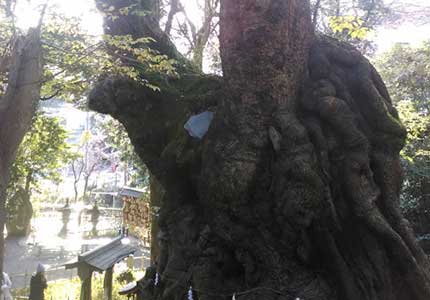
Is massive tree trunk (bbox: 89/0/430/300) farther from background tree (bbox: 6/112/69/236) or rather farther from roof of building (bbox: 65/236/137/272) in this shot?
background tree (bbox: 6/112/69/236)

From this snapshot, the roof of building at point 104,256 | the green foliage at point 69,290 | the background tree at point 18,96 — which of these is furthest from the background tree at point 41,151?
the background tree at point 18,96

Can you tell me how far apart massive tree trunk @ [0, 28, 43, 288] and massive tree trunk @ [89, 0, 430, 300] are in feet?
5.23

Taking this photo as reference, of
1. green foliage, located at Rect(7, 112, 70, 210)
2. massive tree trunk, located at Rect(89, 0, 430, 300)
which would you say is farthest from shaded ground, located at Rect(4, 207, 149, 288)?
massive tree trunk, located at Rect(89, 0, 430, 300)

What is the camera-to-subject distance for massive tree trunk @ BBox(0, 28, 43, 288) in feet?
12.9

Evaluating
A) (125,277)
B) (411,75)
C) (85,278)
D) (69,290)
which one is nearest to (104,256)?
(85,278)

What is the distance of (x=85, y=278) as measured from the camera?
6.66 metres

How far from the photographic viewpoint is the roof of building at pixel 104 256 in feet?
21.3

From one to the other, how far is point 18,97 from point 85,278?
3.85 metres

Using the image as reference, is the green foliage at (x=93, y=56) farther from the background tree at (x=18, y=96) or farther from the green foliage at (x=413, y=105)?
the green foliage at (x=413, y=105)

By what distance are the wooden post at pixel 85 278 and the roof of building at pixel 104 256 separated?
92mm

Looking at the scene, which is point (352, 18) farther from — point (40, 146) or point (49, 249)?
point (49, 249)

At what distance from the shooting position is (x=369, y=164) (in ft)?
11.8

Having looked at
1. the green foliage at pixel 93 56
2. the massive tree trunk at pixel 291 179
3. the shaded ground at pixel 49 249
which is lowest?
the shaded ground at pixel 49 249

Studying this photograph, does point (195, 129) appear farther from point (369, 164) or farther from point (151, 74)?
point (369, 164)
